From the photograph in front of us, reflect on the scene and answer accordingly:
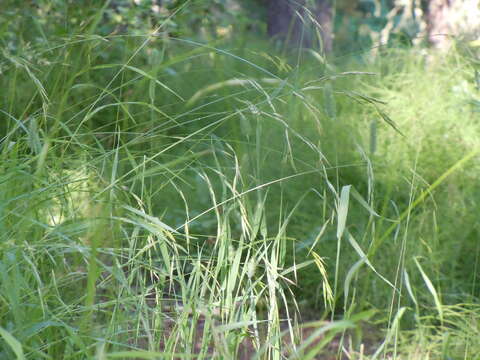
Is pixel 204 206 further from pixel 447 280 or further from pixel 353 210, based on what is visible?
pixel 447 280

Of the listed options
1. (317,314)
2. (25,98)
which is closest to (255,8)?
(25,98)

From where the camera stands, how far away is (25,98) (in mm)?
3443

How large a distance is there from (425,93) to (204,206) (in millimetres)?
1216

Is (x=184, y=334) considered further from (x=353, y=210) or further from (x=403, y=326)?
(x=353, y=210)

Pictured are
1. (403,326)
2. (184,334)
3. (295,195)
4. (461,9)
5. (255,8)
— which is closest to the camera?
(184,334)

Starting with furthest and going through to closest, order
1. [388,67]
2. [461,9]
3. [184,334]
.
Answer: [461,9], [388,67], [184,334]

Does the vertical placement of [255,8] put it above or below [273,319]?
below

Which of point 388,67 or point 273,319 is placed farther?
point 388,67

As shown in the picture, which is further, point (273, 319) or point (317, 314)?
point (317, 314)

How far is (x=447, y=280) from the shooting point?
301cm

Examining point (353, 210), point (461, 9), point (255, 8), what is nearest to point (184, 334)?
point (353, 210)

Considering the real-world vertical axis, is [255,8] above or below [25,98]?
below

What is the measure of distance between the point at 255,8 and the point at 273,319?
833 cm

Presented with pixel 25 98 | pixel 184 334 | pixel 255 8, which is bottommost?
pixel 255 8
